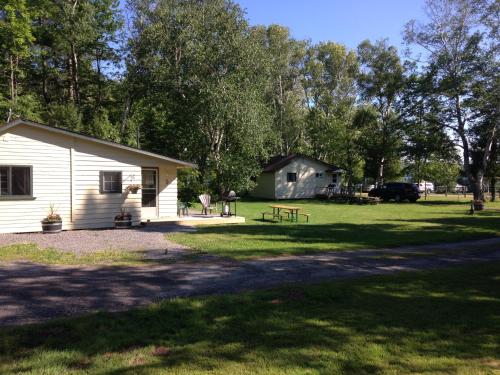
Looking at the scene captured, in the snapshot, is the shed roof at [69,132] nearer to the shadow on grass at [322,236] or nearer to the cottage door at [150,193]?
the cottage door at [150,193]

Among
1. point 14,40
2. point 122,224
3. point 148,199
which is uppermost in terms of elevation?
point 14,40

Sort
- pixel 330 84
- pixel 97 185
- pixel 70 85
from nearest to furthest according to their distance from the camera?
pixel 97 185
pixel 70 85
pixel 330 84

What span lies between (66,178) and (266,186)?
23.4m

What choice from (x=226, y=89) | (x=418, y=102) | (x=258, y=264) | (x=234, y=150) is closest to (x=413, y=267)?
(x=258, y=264)

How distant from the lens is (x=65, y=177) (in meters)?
14.1

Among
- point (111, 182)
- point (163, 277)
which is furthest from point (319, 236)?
point (111, 182)

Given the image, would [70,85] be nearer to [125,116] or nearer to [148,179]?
[125,116]

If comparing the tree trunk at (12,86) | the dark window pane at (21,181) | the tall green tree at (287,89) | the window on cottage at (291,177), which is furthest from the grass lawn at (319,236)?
the tall green tree at (287,89)

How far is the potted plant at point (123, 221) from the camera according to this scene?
1453 centimetres

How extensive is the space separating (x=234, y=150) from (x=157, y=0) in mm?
11643

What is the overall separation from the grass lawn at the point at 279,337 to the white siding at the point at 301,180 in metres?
28.9

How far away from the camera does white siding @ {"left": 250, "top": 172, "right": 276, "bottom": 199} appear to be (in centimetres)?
3534

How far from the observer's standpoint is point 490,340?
14.9ft

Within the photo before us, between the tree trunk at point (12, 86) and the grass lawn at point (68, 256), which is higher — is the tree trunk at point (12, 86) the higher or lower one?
the higher one
